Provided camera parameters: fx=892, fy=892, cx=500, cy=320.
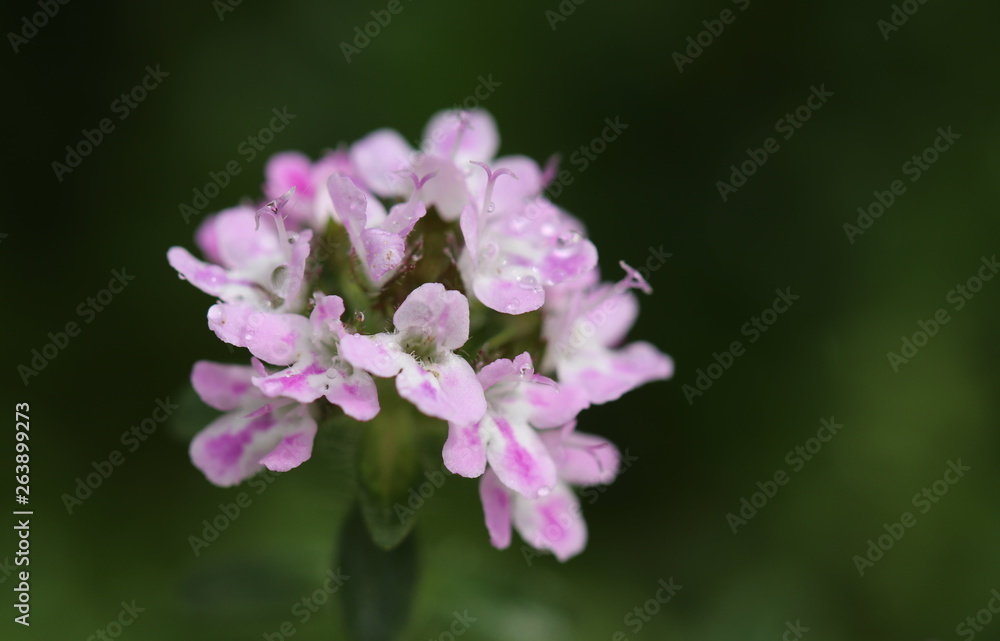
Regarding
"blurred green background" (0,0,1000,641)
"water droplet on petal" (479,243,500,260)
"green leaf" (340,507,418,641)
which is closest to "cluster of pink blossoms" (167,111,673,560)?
"water droplet on petal" (479,243,500,260)

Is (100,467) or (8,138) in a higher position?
(8,138)

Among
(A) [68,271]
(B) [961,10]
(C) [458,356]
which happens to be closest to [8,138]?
(A) [68,271]

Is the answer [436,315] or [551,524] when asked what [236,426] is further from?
[551,524]

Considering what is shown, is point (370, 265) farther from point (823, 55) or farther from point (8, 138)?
point (823, 55)

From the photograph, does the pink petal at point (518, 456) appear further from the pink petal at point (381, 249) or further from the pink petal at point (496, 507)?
the pink petal at point (381, 249)

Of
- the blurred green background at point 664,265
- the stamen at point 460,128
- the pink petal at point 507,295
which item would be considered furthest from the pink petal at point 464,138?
the blurred green background at point 664,265

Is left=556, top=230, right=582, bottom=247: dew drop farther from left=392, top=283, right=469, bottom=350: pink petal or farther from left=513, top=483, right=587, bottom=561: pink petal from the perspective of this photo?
left=513, top=483, right=587, bottom=561: pink petal

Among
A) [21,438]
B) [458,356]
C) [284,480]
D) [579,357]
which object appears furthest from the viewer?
[284,480]
